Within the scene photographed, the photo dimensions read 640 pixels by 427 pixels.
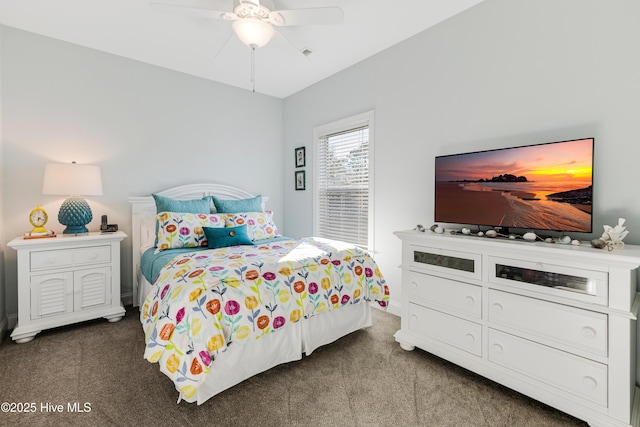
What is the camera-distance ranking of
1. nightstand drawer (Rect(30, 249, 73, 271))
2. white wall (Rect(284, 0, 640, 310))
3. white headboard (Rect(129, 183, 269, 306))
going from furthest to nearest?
white headboard (Rect(129, 183, 269, 306)) → nightstand drawer (Rect(30, 249, 73, 271)) → white wall (Rect(284, 0, 640, 310))

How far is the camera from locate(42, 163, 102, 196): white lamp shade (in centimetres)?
263

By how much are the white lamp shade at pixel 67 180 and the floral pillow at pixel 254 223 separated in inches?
51.0

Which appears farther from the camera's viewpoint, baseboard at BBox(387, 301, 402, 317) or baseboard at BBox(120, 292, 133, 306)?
baseboard at BBox(120, 292, 133, 306)

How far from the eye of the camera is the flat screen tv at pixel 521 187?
179 cm

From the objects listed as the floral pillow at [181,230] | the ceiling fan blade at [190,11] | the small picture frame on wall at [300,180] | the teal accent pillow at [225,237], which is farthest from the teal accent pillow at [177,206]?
the ceiling fan blade at [190,11]

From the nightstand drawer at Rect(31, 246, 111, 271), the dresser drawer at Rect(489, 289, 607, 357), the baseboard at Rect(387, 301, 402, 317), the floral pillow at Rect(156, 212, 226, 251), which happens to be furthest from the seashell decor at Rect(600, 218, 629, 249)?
the nightstand drawer at Rect(31, 246, 111, 271)

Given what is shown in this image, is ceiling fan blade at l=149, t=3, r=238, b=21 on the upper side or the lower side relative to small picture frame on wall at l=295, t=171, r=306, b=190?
upper

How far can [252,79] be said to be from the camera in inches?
148

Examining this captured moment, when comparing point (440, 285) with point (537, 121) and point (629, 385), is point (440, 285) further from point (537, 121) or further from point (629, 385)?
point (537, 121)

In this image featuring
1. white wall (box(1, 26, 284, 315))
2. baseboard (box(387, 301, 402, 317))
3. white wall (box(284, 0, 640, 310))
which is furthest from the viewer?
baseboard (box(387, 301, 402, 317))

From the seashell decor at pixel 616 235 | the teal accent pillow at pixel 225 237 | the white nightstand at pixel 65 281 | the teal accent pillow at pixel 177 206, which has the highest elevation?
the teal accent pillow at pixel 177 206

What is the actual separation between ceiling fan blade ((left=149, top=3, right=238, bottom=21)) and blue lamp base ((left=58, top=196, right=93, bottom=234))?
78.8 inches

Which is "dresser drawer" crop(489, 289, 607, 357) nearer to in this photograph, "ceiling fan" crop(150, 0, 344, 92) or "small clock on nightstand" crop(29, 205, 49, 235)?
"ceiling fan" crop(150, 0, 344, 92)

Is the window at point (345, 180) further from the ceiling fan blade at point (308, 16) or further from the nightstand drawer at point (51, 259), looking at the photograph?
the nightstand drawer at point (51, 259)
